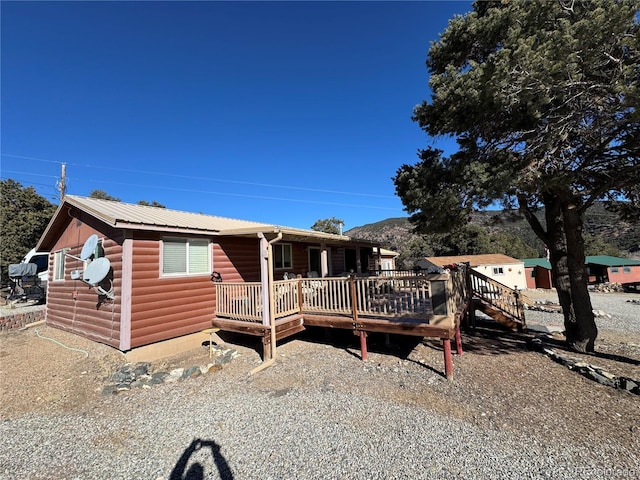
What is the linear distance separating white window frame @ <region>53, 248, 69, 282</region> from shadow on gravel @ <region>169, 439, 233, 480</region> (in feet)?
30.3

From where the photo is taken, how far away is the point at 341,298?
719cm

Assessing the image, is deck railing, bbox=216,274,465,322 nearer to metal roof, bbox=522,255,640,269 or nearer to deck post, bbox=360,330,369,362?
deck post, bbox=360,330,369,362

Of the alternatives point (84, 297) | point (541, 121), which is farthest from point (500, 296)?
point (84, 297)

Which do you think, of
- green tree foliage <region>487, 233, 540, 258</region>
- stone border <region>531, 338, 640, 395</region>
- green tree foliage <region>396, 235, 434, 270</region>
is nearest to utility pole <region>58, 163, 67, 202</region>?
stone border <region>531, 338, 640, 395</region>

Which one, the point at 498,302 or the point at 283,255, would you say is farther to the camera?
the point at 283,255

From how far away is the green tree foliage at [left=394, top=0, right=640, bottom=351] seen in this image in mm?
4781

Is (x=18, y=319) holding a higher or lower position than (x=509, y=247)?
lower

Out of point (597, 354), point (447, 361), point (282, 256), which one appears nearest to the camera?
point (447, 361)

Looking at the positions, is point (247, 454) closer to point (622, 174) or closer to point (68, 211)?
point (622, 174)

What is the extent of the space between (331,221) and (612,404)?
3881 cm

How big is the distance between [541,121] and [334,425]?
287 inches

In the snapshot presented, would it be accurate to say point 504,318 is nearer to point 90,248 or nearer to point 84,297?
point 90,248

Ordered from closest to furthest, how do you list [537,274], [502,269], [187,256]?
[187,256] < [502,269] < [537,274]

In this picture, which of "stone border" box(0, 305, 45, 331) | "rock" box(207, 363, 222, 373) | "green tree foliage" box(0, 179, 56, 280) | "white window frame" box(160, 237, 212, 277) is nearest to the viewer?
"rock" box(207, 363, 222, 373)
